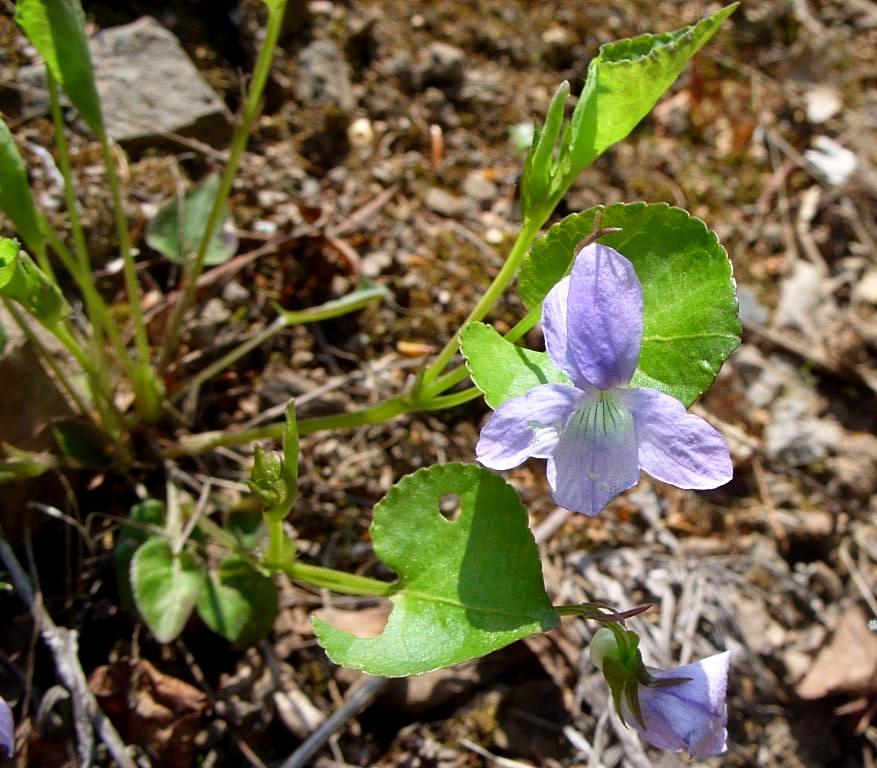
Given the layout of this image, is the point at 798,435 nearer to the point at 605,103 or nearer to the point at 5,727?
the point at 605,103

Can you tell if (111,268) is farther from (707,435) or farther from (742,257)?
(742,257)

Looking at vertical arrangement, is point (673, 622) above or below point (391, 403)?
below

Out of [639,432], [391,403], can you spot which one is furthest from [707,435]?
[391,403]

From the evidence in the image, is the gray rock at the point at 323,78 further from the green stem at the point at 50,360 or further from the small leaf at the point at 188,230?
the green stem at the point at 50,360

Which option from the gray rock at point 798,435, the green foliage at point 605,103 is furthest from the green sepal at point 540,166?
the gray rock at point 798,435

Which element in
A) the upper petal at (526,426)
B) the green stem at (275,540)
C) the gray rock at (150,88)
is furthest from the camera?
the gray rock at (150,88)

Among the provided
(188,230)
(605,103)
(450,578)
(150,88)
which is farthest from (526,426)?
(150,88)

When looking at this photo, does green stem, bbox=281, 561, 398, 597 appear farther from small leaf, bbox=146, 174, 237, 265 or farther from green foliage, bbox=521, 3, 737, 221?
small leaf, bbox=146, 174, 237, 265
